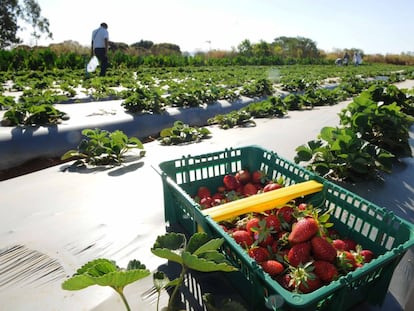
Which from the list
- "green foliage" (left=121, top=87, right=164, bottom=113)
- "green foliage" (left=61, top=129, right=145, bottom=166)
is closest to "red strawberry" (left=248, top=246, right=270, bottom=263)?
"green foliage" (left=61, top=129, right=145, bottom=166)

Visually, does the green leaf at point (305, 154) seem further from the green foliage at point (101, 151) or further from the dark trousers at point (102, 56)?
the dark trousers at point (102, 56)

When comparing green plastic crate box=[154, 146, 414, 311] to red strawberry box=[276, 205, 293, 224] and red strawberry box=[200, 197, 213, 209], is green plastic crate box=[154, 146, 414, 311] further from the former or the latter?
red strawberry box=[276, 205, 293, 224]

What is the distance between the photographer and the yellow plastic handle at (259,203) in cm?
122

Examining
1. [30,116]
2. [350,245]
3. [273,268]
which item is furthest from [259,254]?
[30,116]

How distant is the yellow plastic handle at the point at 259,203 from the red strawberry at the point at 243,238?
77 millimetres

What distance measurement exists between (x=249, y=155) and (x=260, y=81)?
4.94 m

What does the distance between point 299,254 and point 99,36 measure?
8.93m

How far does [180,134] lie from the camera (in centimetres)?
317

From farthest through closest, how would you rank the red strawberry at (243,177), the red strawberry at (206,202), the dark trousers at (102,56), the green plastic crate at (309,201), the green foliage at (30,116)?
the dark trousers at (102,56)
the green foliage at (30,116)
the red strawberry at (243,177)
the red strawberry at (206,202)
the green plastic crate at (309,201)

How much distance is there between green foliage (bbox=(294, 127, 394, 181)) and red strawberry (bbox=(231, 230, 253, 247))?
1.08 meters

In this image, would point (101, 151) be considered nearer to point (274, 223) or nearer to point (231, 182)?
point (231, 182)

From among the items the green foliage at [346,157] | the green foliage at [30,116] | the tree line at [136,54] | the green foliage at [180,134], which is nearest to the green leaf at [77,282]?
the green foliage at [346,157]

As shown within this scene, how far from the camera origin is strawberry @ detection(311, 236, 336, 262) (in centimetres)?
105

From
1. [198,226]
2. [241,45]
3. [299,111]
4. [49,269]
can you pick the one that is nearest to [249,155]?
[198,226]
